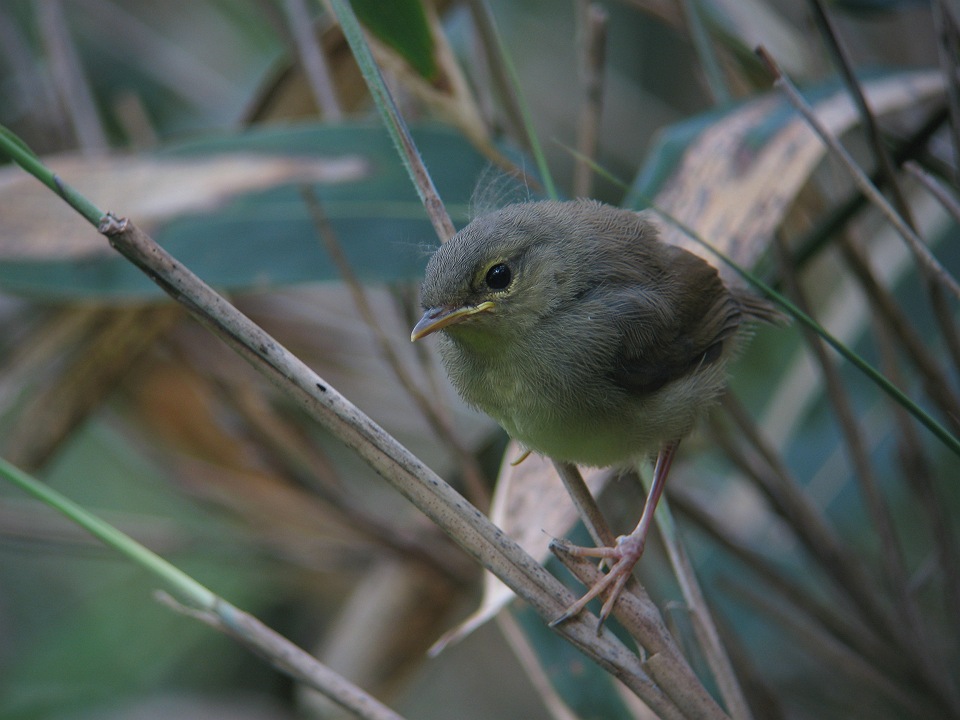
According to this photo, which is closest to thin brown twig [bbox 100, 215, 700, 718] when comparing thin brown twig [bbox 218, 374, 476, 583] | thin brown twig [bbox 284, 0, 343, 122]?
thin brown twig [bbox 284, 0, 343, 122]

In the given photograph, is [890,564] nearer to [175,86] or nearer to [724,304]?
[724,304]

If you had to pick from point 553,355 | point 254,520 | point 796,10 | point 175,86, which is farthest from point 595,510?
point 796,10

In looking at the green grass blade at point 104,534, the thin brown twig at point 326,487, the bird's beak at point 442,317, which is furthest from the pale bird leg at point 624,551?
the thin brown twig at point 326,487

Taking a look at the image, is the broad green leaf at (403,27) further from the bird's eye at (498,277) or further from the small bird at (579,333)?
the bird's eye at (498,277)

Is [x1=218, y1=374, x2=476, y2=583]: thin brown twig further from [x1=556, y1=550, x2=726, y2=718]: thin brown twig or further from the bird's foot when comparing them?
[x1=556, y1=550, x2=726, y2=718]: thin brown twig

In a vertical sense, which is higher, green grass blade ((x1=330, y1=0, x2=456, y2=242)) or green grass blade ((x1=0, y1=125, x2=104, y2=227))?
green grass blade ((x1=330, y1=0, x2=456, y2=242))

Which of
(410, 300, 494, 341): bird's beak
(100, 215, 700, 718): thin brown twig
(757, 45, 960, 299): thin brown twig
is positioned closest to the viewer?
(100, 215, 700, 718): thin brown twig

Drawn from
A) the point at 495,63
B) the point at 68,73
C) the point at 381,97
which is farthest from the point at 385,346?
the point at 68,73

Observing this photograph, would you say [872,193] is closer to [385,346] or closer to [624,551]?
[624,551]
